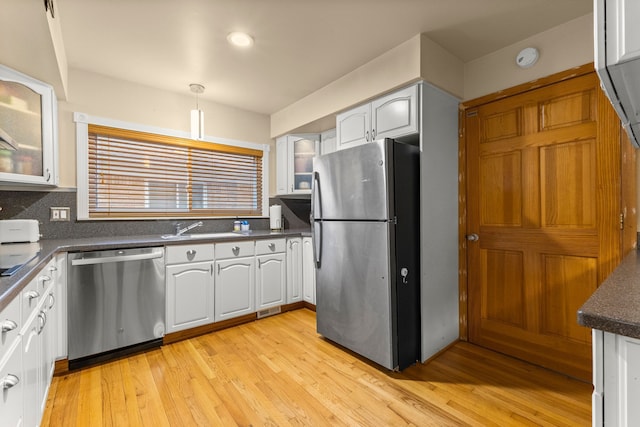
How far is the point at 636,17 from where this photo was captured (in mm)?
787

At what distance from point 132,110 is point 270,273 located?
6.85ft

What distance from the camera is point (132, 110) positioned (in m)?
2.86

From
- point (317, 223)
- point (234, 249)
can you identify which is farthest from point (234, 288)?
point (317, 223)

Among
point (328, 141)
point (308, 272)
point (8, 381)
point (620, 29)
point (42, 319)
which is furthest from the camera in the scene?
point (328, 141)

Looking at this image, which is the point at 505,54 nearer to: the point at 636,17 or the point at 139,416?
the point at 636,17

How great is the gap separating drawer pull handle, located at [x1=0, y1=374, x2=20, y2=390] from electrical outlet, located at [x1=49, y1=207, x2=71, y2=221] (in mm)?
1923

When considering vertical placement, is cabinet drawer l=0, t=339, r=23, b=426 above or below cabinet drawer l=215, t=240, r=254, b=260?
below

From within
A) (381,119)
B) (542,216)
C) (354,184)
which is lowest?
(542,216)

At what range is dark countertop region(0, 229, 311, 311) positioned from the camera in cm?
104

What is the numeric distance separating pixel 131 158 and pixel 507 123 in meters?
3.33

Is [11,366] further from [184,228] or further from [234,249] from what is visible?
[184,228]

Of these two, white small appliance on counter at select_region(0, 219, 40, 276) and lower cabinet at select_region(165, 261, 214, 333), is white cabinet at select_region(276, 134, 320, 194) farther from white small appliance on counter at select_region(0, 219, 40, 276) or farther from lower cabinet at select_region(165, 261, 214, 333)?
white small appliance on counter at select_region(0, 219, 40, 276)

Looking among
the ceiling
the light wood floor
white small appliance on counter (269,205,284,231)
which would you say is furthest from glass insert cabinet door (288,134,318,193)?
the light wood floor

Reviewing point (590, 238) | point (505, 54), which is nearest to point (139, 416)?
point (590, 238)
